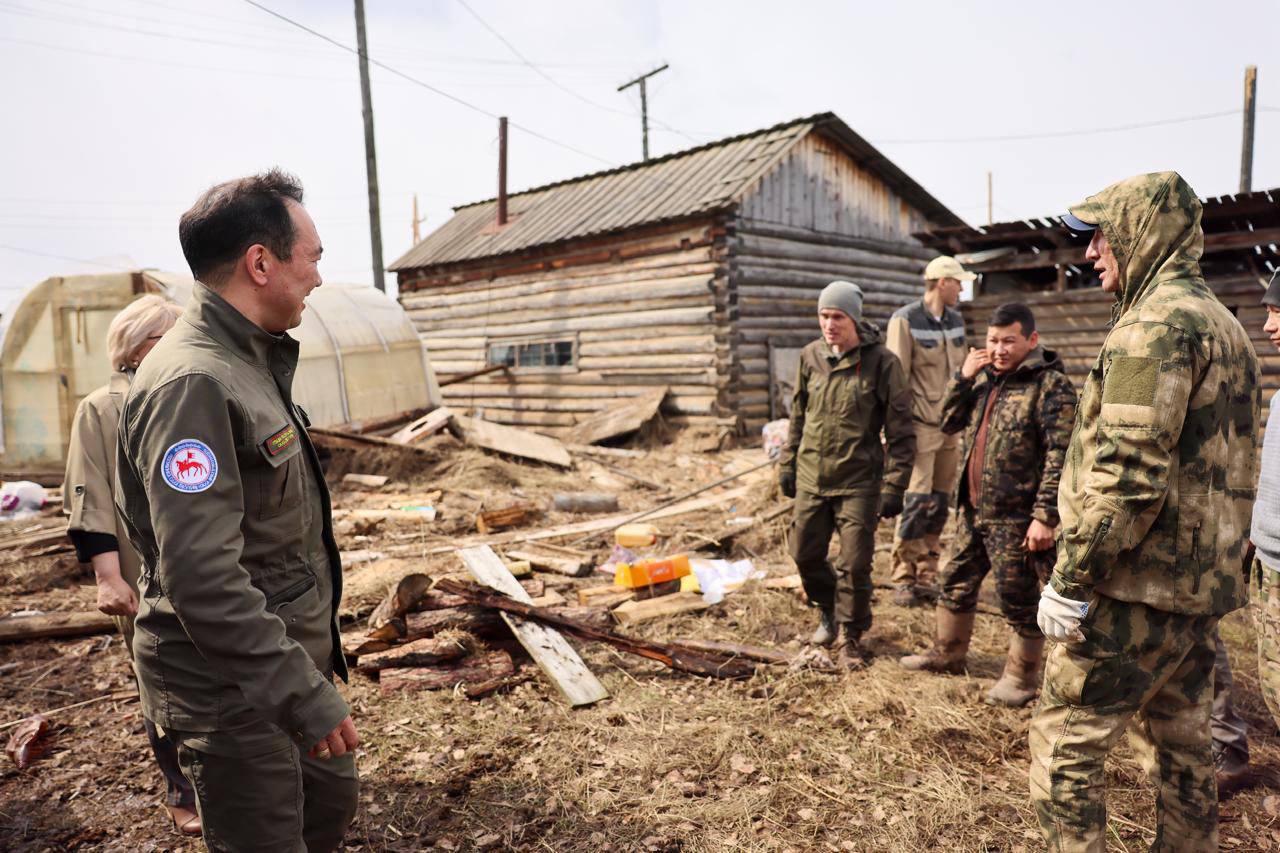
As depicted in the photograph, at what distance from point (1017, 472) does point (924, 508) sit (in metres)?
2.20

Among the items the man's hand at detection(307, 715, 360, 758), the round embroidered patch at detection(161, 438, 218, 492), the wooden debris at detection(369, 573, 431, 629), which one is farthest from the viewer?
the wooden debris at detection(369, 573, 431, 629)

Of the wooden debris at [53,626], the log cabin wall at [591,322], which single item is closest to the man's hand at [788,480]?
the wooden debris at [53,626]

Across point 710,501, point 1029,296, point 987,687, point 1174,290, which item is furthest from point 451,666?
point 1029,296

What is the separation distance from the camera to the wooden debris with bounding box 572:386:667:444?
1355 centimetres

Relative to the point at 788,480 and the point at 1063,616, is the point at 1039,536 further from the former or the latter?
the point at 788,480

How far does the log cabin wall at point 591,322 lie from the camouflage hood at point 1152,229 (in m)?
10.8

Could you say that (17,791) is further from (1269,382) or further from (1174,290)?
(1269,382)

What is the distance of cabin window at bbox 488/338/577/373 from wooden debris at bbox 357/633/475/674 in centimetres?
1122

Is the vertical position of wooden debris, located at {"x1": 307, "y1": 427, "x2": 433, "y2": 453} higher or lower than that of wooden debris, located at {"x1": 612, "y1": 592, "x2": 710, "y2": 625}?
higher

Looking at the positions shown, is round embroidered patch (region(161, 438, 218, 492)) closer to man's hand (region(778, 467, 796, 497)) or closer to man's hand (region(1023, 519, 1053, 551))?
man's hand (region(1023, 519, 1053, 551))

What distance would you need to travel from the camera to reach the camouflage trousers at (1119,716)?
2258 millimetres

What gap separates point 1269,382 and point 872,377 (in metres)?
9.27

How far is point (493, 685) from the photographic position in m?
4.36

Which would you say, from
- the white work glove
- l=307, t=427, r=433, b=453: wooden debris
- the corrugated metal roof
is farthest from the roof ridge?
the white work glove
